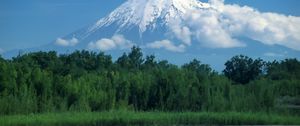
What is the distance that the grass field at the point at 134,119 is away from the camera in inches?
843

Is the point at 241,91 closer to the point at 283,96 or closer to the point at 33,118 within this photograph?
the point at 33,118

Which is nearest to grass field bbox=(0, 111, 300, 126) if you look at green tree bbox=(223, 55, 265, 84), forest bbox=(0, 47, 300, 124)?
Answer: forest bbox=(0, 47, 300, 124)

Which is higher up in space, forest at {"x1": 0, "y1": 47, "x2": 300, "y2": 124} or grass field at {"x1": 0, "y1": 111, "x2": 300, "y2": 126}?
forest at {"x1": 0, "y1": 47, "x2": 300, "y2": 124}

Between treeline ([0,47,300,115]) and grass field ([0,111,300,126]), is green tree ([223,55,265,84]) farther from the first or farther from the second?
grass field ([0,111,300,126])

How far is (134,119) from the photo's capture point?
23000mm

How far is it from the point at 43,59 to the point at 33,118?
80.8 ft

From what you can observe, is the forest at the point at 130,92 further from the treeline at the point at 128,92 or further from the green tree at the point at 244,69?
the green tree at the point at 244,69

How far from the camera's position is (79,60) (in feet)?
158

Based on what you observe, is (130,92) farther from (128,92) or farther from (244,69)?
(244,69)

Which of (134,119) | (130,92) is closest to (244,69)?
(130,92)

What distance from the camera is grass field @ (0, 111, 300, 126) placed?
21406 millimetres

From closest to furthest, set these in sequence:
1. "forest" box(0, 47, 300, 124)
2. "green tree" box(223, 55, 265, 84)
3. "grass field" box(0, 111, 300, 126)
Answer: "grass field" box(0, 111, 300, 126) < "forest" box(0, 47, 300, 124) < "green tree" box(223, 55, 265, 84)

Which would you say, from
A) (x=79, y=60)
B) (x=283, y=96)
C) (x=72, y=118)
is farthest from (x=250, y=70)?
(x=72, y=118)

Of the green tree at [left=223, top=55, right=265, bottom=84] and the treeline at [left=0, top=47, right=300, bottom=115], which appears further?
the green tree at [left=223, top=55, right=265, bottom=84]
